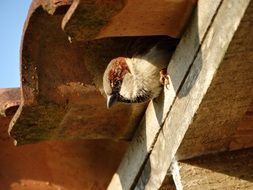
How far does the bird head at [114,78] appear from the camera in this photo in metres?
2.20

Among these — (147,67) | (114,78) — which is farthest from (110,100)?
(114,78)

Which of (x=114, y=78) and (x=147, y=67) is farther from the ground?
(x=147, y=67)

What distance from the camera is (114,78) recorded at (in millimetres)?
2697

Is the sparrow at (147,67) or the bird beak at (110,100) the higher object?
the sparrow at (147,67)

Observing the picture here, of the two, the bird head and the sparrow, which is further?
the bird head

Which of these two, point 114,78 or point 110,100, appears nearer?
point 110,100

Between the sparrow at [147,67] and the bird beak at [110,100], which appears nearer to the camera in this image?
the sparrow at [147,67]

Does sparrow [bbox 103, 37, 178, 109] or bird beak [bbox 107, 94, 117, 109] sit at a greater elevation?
sparrow [bbox 103, 37, 178, 109]

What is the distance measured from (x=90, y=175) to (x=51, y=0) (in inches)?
46.4

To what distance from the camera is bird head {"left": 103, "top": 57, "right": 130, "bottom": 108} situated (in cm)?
220

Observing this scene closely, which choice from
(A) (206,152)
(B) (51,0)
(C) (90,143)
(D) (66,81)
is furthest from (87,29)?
(C) (90,143)

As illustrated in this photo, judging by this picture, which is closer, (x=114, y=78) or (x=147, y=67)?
(x=147, y=67)

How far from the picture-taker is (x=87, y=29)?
1706mm

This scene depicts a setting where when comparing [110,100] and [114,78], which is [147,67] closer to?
[110,100]
